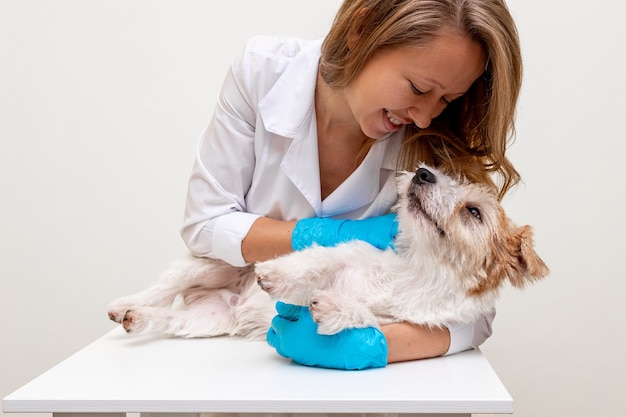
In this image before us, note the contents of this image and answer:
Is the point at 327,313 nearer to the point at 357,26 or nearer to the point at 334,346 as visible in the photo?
the point at 334,346

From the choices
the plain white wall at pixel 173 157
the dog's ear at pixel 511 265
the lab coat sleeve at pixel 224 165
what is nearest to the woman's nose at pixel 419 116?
the dog's ear at pixel 511 265

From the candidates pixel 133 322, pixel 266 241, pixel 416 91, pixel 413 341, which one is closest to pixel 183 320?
pixel 133 322

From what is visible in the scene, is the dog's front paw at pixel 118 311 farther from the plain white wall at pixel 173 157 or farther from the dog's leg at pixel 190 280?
the plain white wall at pixel 173 157

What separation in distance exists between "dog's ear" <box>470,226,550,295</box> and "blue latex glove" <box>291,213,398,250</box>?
0.94 ft

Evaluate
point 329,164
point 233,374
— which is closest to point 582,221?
point 329,164

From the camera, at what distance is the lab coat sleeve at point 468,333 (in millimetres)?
1790

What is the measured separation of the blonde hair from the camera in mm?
1780

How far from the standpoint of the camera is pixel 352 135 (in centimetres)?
221

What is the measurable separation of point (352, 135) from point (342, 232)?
0.34m

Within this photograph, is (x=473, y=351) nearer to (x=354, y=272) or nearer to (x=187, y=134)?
(x=354, y=272)

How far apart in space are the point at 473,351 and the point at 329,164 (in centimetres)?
70

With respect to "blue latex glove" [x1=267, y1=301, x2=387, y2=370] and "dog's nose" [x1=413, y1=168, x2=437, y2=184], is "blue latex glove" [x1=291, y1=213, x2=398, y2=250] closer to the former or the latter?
"dog's nose" [x1=413, y1=168, x2=437, y2=184]

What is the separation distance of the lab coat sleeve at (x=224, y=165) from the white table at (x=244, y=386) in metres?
0.41

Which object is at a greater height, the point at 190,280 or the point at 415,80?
the point at 415,80
